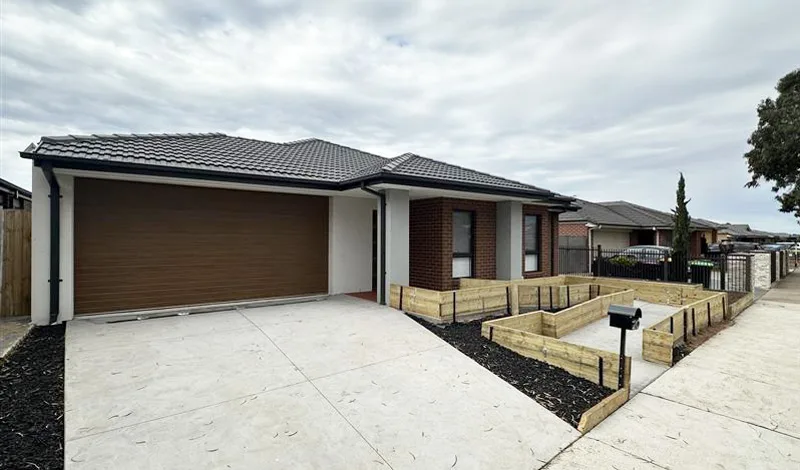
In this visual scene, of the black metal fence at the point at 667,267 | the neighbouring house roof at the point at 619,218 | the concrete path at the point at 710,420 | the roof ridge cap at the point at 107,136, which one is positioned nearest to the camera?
the concrete path at the point at 710,420

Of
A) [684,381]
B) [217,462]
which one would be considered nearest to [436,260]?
[684,381]

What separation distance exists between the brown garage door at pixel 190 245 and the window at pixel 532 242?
6279 millimetres

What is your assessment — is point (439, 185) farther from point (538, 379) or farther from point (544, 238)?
point (544, 238)

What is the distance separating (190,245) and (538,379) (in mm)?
7054

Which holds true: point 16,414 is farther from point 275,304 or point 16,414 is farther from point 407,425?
point 275,304

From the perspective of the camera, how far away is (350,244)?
9.94m

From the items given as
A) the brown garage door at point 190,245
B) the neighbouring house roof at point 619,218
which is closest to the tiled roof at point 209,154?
the brown garage door at point 190,245

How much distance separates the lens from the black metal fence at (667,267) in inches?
482

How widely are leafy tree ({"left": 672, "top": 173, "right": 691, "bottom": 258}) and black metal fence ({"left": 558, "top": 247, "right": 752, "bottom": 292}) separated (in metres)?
0.43

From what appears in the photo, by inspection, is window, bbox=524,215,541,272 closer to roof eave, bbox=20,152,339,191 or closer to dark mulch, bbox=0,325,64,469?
roof eave, bbox=20,152,339,191

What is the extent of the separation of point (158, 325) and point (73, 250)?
216cm

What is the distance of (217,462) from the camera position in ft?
9.24

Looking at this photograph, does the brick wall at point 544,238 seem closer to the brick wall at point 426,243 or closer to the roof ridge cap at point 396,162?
the brick wall at point 426,243

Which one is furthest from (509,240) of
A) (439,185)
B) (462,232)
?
(439,185)
